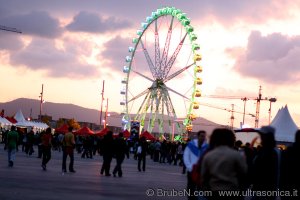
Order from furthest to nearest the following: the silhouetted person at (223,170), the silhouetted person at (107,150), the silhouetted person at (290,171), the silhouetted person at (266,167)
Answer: the silhouetted person at (107,150)
the silhouetted person at (290,171)
the silhouetted person at (266,167)
the silhouetted person at (223,170)

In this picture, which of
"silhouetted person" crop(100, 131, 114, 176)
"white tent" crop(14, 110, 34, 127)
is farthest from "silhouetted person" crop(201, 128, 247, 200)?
"white tent" crop(14, 110, 34, 127)

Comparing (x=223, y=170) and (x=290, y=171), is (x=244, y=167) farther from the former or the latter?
(x=290, y=171)

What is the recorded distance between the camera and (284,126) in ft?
131

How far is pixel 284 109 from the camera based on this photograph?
40.5 metres

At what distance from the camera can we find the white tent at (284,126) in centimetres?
3916

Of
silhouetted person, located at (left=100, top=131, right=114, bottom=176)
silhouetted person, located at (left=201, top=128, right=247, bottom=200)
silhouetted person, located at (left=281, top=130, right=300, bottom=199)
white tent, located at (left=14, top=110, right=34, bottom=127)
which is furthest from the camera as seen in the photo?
white tent, located at (left=14, top=110, right=34, bottom=127)

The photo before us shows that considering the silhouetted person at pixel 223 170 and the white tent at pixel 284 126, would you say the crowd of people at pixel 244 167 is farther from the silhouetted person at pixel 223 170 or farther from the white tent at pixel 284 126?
the white tent at pixel 284 126

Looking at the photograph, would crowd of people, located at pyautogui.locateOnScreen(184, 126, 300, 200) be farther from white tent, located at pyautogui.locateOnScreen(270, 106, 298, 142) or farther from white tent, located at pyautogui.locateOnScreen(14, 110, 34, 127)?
white tent, located at pyautogui.locateOnScreen(14, 110, 34, 127)

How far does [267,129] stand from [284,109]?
→ 31.6 meters

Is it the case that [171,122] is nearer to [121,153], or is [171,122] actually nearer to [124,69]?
[124,69]

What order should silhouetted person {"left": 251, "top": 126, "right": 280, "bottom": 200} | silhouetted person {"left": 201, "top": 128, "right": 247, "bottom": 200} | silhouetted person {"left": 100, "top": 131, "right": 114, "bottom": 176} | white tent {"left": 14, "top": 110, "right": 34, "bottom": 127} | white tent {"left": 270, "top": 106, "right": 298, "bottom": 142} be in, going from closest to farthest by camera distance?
silhouetted person {"left": 201, "top": 128, "right": 247, "bottom": 200}
silhouetted person {"left": 251, "top": 126, "right": 280, "bottom": 200}
silhouetted person {"left": 100, "top": 131, "right": 114, "bottom": 176}
white tent {"left": 270, "top": 106, "right": 298, "bottom": 142}
white tent {"left": 14, "top": 110, "right": 34, "bottom": 127}

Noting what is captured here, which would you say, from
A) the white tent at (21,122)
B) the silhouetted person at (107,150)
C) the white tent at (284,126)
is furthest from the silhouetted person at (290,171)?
the white tent at (21,122)

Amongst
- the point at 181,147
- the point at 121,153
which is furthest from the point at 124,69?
the point at 121,153

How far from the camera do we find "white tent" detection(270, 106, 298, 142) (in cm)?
3916
